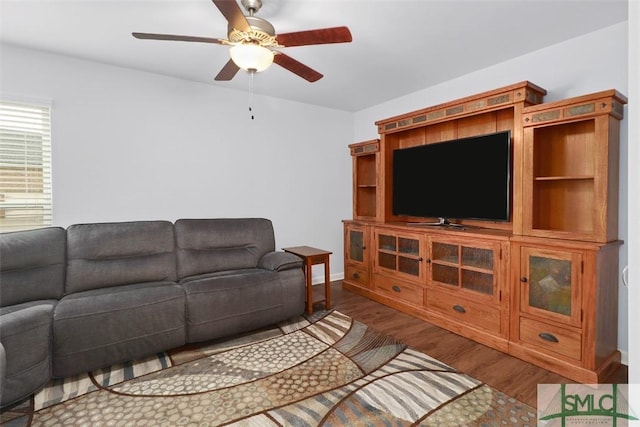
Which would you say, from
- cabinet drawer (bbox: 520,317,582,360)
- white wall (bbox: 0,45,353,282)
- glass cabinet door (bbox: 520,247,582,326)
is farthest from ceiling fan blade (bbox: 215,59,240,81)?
cabinet drawer (bbox: 520,317,582,360)

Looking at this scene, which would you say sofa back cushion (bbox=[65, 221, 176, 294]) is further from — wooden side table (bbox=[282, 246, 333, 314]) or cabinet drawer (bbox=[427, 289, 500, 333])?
cabinet drawer (bbox=[427, 289, 500, 333])

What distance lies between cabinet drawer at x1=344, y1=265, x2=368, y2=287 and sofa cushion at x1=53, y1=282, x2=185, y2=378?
2.14m

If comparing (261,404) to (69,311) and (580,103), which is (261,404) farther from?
(580,103)

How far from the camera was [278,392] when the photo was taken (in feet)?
6.58

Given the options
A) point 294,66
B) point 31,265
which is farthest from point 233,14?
point 31,265

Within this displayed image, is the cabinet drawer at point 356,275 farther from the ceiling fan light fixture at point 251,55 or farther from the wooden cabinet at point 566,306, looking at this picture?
the ceiling fan light fixture at point 251,55

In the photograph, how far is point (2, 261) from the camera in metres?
2.24

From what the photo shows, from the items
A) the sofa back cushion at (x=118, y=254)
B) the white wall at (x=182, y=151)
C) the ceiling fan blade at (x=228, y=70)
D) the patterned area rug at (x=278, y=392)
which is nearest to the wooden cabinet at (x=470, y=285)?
the patterned area rug at (x=278, y=392)

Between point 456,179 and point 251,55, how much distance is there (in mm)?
2185

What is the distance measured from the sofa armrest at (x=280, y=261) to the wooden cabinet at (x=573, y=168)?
198cm

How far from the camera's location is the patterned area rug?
5.82ft

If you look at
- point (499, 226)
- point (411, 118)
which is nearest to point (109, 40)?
point (411, 118)

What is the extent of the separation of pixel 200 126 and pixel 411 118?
2.32m

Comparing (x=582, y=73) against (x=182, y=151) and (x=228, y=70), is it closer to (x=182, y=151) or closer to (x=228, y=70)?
(x=228, y=70)
